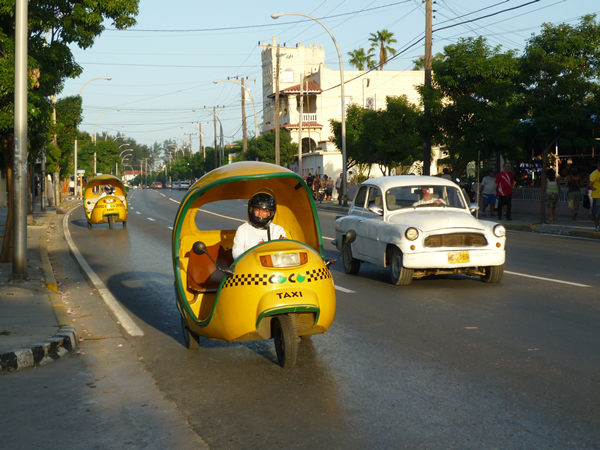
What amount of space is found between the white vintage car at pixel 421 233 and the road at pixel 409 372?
382mm

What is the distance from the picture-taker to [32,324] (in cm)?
859

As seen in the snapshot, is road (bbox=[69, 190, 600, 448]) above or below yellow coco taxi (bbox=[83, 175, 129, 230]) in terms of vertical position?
below

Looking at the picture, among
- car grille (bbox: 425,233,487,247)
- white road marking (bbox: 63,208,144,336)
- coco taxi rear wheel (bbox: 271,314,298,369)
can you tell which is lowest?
white road marking (bbox: 63,208,144,336)

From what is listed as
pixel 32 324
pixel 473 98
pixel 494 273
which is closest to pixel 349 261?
pixel 494 273

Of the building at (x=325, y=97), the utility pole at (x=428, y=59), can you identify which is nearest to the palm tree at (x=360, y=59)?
the building at (x=325, y=97)

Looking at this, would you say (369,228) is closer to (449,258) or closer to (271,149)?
(449,258)

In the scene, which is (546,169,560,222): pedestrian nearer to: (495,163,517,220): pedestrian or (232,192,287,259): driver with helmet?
(495,163,517,220): pedestrian

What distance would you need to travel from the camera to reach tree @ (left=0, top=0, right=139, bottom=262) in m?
14.4

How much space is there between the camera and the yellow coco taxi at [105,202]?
26766 mm

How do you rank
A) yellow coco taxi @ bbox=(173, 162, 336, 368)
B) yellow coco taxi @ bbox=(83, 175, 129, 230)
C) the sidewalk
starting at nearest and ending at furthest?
yellow coco taxi @ bbox=(173, 162, 336, 368) < the sidewalk < yellow coco taxi @ bbox=(83, 175, 129, 230)

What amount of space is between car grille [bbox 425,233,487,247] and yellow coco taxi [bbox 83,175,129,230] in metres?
17.5

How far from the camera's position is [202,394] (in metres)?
6.01

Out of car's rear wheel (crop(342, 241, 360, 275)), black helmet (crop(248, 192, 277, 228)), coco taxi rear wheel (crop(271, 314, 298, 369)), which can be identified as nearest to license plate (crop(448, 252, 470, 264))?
car's rear wheel (crop(342, 241, 360, 275))

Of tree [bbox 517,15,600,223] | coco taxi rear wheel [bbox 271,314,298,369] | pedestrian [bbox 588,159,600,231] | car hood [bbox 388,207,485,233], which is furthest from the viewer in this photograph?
tree [bbox 517,15,600,223]
